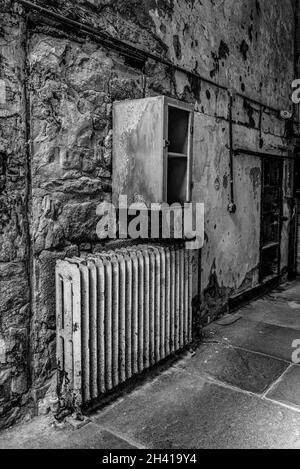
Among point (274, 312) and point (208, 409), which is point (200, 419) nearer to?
point (208, 409)

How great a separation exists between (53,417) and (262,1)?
4873 mm

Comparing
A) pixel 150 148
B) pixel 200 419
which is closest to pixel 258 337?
pixel 200 419

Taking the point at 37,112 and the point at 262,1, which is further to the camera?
the point at 262,1

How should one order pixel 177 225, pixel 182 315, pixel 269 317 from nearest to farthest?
pixel 182 315
pixel 177 225
pixel 269 317

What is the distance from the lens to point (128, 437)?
2.14 meters

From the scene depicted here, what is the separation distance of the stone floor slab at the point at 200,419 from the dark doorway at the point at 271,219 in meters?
2.72

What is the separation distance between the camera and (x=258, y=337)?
364cm

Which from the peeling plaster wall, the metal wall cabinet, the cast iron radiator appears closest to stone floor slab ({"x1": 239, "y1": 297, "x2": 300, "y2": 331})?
the peeling plaster wall

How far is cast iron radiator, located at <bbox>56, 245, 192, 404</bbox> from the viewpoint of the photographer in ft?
7.35

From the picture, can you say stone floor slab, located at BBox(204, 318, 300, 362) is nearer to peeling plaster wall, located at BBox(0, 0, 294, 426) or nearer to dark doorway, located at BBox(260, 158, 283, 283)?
peeling plaster wall, located at BBox(0, 0, 294, 426)

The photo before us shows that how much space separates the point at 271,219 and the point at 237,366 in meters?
2.88

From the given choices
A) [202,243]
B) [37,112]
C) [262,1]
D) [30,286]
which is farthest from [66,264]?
[262,1]
